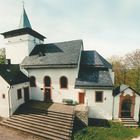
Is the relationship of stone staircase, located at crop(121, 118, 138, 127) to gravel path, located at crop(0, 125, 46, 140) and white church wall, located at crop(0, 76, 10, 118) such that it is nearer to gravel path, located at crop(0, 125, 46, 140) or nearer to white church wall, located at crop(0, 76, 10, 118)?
gravel path, located at crop(0, 125, 46, 140)

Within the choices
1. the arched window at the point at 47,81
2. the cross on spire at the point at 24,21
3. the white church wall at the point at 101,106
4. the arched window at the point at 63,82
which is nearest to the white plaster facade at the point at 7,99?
the arched window at the point at 47,81

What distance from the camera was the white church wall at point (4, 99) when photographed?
1606 cm

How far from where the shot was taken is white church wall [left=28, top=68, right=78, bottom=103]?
1781 cm

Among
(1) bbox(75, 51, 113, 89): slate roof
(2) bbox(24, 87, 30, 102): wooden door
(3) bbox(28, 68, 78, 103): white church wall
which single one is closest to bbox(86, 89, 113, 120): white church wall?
(1) bbox(75, 51, 113, 89): slate roof

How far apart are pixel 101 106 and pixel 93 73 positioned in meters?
4.61

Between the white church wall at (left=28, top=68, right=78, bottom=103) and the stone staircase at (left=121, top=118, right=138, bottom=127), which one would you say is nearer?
the stone staircase at (left=121, top=118, right=138, bottom=127)

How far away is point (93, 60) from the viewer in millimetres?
19234

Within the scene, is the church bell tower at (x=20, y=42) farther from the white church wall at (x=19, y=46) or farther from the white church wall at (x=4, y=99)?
the white church wall at (x=4, y=99)

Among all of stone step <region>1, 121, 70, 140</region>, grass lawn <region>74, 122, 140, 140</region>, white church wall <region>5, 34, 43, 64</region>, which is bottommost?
grass lawn <region>74, 122, 140, 140</region>

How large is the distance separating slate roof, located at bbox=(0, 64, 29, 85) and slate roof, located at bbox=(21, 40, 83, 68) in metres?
1.38

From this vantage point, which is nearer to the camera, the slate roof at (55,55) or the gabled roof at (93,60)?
the slate roof at (55,55)

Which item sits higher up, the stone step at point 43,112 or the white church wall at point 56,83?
the white church wall at point 56,83

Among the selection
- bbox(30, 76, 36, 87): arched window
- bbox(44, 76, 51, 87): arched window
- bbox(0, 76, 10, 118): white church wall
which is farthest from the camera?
bbox(30, 76, 36, 87): arched window

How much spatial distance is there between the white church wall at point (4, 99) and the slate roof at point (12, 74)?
59 centimetres
